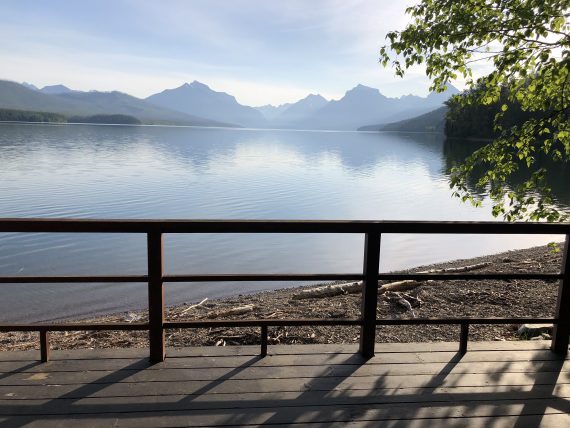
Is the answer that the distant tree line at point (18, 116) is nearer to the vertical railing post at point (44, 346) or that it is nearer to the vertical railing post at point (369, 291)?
the vertical railing post at point (44, 346)

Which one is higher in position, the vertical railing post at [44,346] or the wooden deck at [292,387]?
the vertical railing post at [44,346]

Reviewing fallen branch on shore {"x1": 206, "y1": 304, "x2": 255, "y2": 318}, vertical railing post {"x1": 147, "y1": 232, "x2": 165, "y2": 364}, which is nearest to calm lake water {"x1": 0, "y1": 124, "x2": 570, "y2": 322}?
fallen branch on shore {"x1": 206, "y1": 304, "x2": 255, "y2": 318}

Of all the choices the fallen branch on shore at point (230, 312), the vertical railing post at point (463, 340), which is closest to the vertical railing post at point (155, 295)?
the vertical railing post at point (463, 340)

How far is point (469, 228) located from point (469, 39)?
6.71ft

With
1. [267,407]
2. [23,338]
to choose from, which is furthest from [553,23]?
[23,338]

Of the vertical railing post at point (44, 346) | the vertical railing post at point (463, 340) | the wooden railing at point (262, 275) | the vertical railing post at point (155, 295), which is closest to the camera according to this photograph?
the wooden railing at point (262, 275)

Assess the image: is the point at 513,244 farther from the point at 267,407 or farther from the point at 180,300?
the point at 267,407

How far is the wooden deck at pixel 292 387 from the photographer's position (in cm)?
314

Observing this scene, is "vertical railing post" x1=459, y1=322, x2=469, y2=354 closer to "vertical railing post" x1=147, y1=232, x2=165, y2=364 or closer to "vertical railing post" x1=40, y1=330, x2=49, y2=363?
"vertical railing post" x1=147, y1=232, x2=165, y2=364

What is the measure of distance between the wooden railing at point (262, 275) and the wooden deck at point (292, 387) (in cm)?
22

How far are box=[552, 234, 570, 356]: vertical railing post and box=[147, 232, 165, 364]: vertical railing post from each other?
3.42 m

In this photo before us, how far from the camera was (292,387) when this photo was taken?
140 inches

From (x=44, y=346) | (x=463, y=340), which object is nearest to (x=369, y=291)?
(x=463, y=340)

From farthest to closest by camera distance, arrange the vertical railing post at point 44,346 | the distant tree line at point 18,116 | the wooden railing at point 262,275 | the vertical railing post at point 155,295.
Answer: the distant tree line at point 18,116 → the vertical railing post at point 44,346 → the vertical railing post at point 155,295 → the wooden railing at point 262,275
